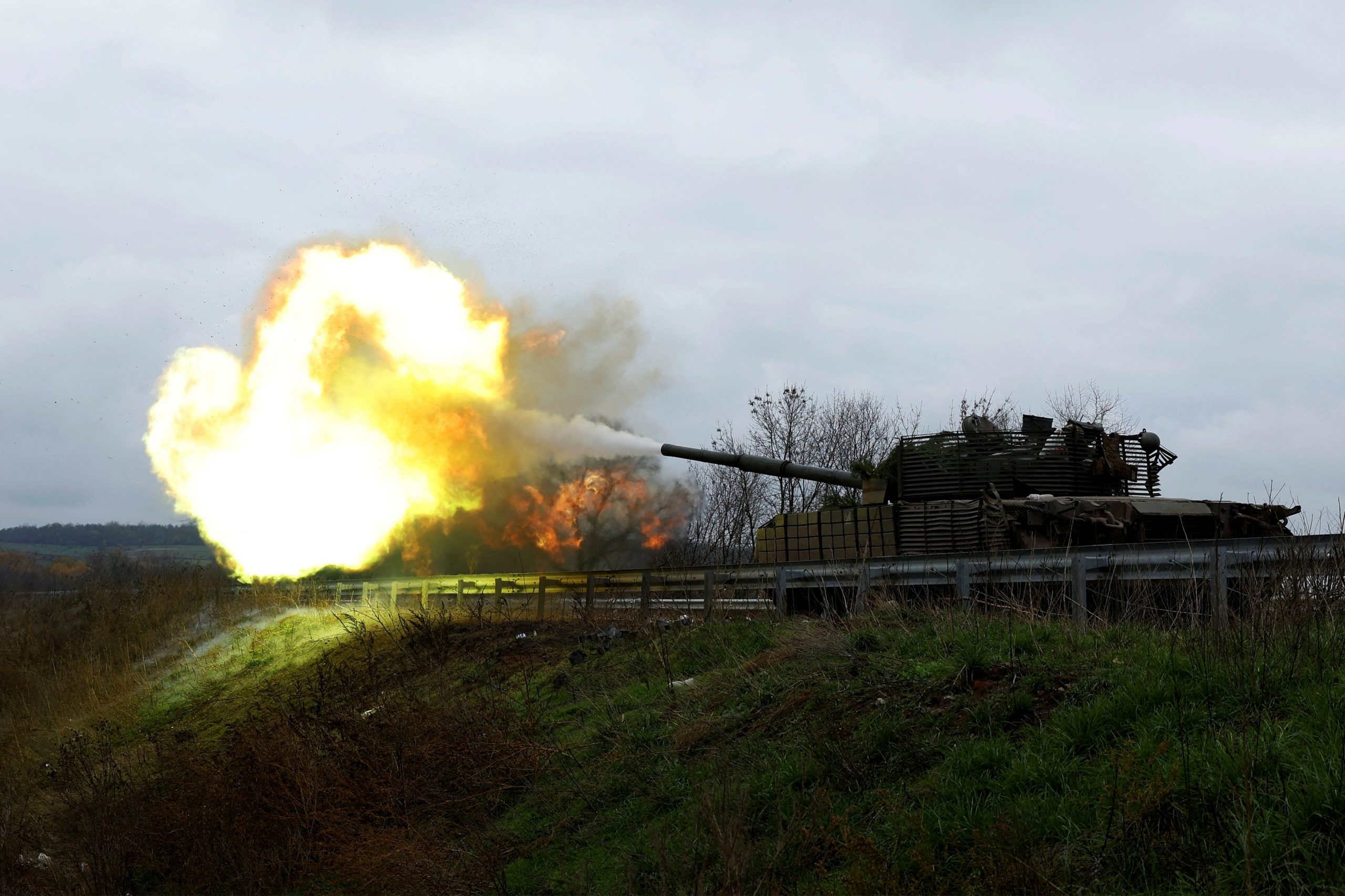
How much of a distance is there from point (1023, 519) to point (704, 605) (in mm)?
5479

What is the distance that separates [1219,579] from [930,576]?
419 cm

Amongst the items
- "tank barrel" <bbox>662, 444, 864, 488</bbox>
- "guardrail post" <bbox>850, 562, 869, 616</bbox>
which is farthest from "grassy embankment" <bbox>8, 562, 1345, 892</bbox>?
"tank barrel" <bbox>662, 444, 864, 488</bbox>

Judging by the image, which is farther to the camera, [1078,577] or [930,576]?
[930,576]

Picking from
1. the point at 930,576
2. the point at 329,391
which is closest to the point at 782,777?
the point at 930,576

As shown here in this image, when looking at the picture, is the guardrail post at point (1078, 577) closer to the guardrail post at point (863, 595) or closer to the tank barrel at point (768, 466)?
the guardrail post at point (863, 595)

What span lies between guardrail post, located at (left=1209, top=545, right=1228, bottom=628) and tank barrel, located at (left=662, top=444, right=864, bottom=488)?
10908mm

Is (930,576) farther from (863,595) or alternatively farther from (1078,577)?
(1078,577)

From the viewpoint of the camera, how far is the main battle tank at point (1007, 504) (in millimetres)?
18203

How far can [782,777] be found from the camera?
323 inches

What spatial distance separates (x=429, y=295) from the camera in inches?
1268

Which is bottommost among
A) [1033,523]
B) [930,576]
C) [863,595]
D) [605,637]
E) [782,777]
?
[782,777]

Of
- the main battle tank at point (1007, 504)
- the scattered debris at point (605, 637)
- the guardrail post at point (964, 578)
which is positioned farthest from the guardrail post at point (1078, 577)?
the scattered debris at point (605, 637)

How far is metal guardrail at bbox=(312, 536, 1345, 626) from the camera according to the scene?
11328 mm

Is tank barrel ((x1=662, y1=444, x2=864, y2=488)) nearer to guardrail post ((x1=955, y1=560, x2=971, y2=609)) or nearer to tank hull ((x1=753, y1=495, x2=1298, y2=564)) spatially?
tank hull ((x1=753, y1=495, x2=1298, y2=564))
